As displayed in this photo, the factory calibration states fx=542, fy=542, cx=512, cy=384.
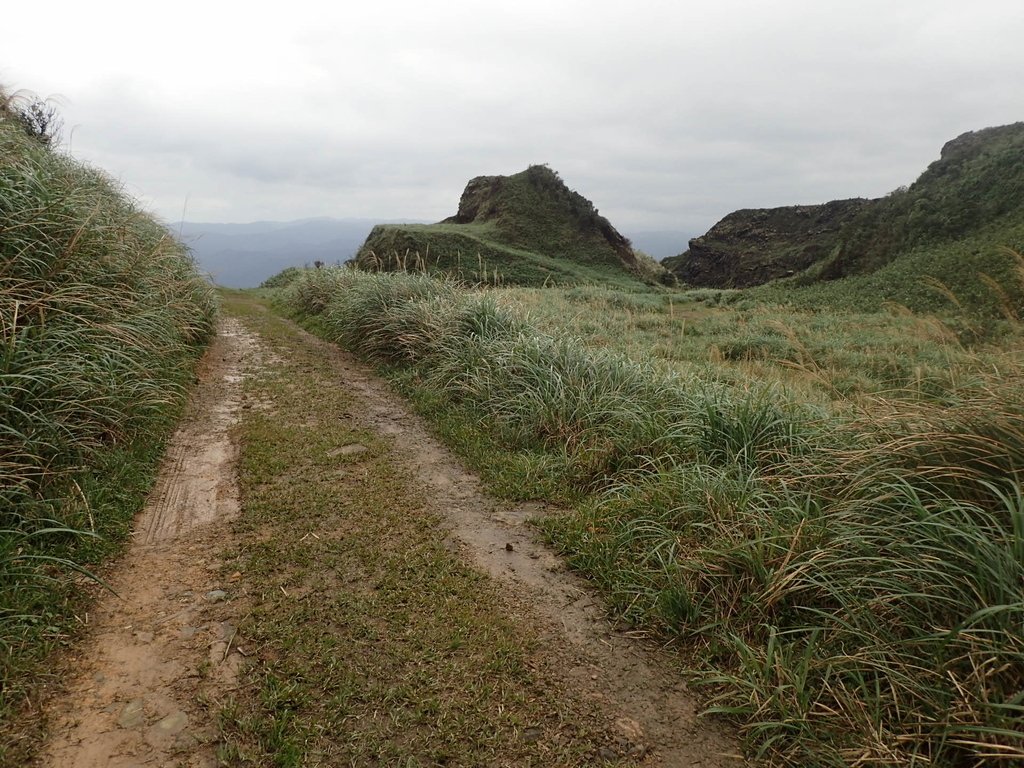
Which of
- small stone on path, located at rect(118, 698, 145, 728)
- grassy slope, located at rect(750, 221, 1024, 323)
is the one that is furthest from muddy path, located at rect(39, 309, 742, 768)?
grassy slope, located at rect(750, 221, 1024, 323)

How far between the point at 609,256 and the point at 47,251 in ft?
77.4

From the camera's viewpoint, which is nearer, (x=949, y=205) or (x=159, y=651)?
(x=159, y=651)

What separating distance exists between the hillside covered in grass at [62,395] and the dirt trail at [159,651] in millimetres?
132

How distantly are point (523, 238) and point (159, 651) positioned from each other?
2375 centimetres

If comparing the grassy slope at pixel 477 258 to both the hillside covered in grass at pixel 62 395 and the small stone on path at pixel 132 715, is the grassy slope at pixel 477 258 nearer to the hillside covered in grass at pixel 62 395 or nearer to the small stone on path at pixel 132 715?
the hillside covered in grass at pixel 62 395

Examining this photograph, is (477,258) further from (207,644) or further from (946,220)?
(207,644)

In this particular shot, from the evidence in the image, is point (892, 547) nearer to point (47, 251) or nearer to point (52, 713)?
point (52, 713)

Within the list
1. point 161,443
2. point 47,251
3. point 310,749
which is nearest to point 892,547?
point 310,749

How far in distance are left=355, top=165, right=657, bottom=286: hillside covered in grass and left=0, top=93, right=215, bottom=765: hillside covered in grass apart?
13.7 metres

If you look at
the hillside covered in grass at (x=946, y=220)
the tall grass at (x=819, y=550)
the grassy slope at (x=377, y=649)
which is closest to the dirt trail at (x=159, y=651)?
the grassy slope at (x=377, y=649)

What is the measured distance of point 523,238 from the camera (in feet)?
80.7

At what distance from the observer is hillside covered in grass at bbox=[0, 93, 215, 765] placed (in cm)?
229

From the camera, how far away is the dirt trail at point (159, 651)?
179cm

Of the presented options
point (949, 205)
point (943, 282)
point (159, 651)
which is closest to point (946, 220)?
point (949, 205)
